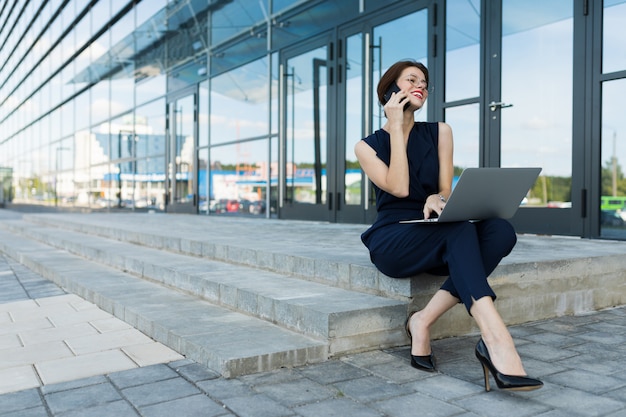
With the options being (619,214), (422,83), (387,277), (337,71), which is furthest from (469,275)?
(337,71)

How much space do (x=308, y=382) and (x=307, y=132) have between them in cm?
698

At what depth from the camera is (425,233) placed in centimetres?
244

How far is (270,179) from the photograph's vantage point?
9.81m

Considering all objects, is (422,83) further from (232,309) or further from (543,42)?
(543,42)

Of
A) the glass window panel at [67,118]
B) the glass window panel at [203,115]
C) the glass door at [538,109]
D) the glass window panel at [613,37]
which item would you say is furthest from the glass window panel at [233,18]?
the glass window panel at [67,118]

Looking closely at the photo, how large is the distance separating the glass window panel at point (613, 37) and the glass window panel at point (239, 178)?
595cm

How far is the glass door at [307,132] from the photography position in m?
8.45

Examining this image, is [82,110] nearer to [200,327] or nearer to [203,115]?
[203,115]

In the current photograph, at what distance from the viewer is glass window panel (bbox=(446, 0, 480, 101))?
6301 mm

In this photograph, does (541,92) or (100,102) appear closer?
(541,92)

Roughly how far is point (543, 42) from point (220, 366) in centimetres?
498

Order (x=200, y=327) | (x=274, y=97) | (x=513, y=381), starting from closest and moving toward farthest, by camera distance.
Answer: (x=513, y=381) < (x=200, y=327) < (x=274, y=97)

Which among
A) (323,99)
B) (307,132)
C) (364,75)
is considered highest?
(364,75)

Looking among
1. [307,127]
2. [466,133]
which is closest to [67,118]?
[307,127]
